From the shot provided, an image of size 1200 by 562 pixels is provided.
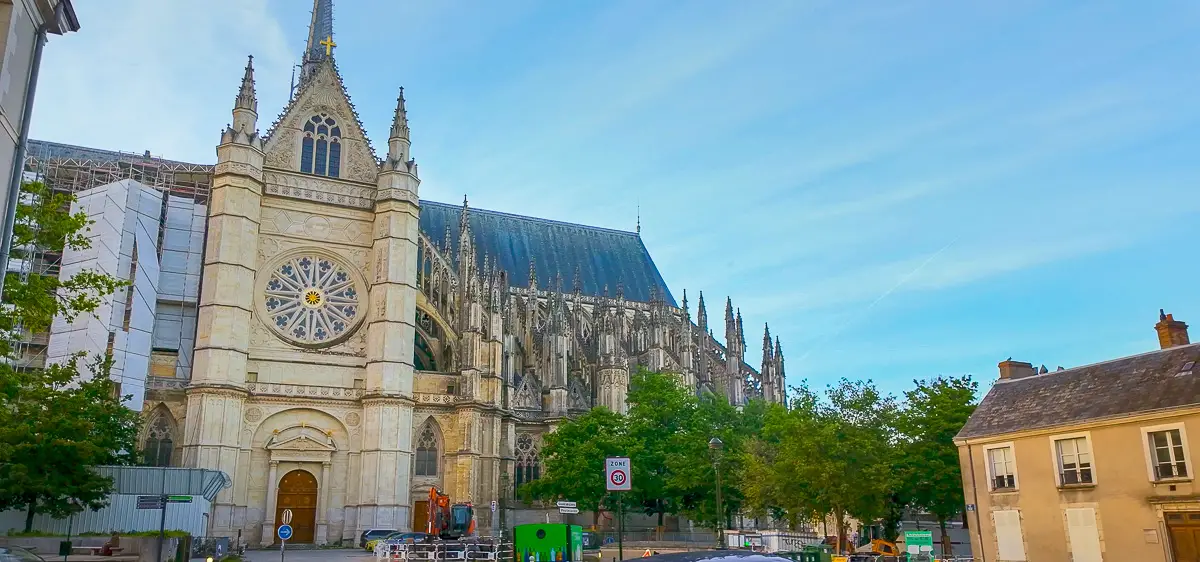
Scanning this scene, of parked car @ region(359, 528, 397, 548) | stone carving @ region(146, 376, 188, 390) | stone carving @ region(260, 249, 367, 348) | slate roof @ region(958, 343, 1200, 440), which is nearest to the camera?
slate roof @ region(958, 343, 1200, 440)

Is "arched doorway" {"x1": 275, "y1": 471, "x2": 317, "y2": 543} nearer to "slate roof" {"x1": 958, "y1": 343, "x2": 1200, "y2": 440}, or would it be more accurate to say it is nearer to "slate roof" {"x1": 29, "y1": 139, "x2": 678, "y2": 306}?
"slate roof" {"x1": 29, "y1": 139, "x2": 678, "y2": 306}

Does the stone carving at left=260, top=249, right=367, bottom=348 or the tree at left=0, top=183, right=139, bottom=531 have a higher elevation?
the stone carving at left=260, top=249, right=367, bottom=348

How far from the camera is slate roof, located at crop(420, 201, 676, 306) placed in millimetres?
55812

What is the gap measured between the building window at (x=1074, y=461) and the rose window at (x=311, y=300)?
86.2 ft

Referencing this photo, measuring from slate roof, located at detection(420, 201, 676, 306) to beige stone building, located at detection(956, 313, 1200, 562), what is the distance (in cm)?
3002

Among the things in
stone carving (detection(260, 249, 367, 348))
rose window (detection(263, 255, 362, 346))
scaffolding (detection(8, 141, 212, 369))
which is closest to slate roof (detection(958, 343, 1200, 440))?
stone carving (detection(260, 249, 367, 348))

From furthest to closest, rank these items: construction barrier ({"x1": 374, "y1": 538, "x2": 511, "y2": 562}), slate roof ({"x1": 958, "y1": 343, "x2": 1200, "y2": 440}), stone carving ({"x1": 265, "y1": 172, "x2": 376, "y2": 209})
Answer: stone carving ({"x1": 265, "y1": 172, "x2": 376, "y2": 209}), construction barrier ({"x1": 374, "y1": 538, "x2": 511, "y2": 562}), slate roof ({"x1": 958, "y1": 343, "x2": 1200, "y2": 440})

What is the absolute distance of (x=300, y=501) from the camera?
115 ft

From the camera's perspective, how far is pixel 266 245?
36.9m

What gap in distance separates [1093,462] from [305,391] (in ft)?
88.1

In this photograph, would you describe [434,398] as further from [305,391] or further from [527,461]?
[527,461]

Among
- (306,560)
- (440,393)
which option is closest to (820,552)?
(306,560)

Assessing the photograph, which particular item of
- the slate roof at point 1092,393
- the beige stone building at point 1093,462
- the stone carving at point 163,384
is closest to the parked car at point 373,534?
the stone carving at point 163,384

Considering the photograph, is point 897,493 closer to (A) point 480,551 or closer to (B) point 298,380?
(A) point 480,551
